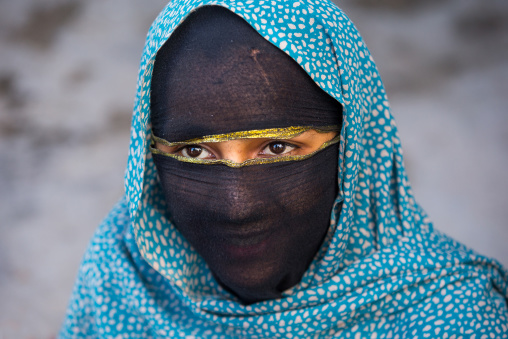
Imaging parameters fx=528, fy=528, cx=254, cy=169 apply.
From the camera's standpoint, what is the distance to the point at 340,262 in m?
1.74

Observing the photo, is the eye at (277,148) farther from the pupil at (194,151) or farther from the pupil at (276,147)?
the pupil at (194,151)

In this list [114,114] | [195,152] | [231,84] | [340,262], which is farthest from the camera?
[114,114]

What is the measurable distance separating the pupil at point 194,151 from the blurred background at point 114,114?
2595mm

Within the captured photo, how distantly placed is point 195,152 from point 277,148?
0.84 feet

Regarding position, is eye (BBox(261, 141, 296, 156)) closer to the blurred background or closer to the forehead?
the forehead

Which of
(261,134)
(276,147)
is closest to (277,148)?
(276,147)

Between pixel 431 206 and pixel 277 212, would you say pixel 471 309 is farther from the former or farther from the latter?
pixel 431 206

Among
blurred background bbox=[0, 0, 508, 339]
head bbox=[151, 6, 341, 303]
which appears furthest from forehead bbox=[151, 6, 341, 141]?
blurred background bbox=[0, 0, 508, 339]

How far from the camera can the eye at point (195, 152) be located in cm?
159

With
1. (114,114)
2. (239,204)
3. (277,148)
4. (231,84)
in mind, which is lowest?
(114,114)

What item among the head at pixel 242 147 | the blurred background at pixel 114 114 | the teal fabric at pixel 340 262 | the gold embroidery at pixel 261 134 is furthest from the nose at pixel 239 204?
the blurred background at pixel 114 114

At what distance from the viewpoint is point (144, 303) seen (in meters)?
1.85

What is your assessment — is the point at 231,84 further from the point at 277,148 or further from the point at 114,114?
the point at 114,114

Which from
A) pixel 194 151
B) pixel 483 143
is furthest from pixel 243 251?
pixel 483 143
